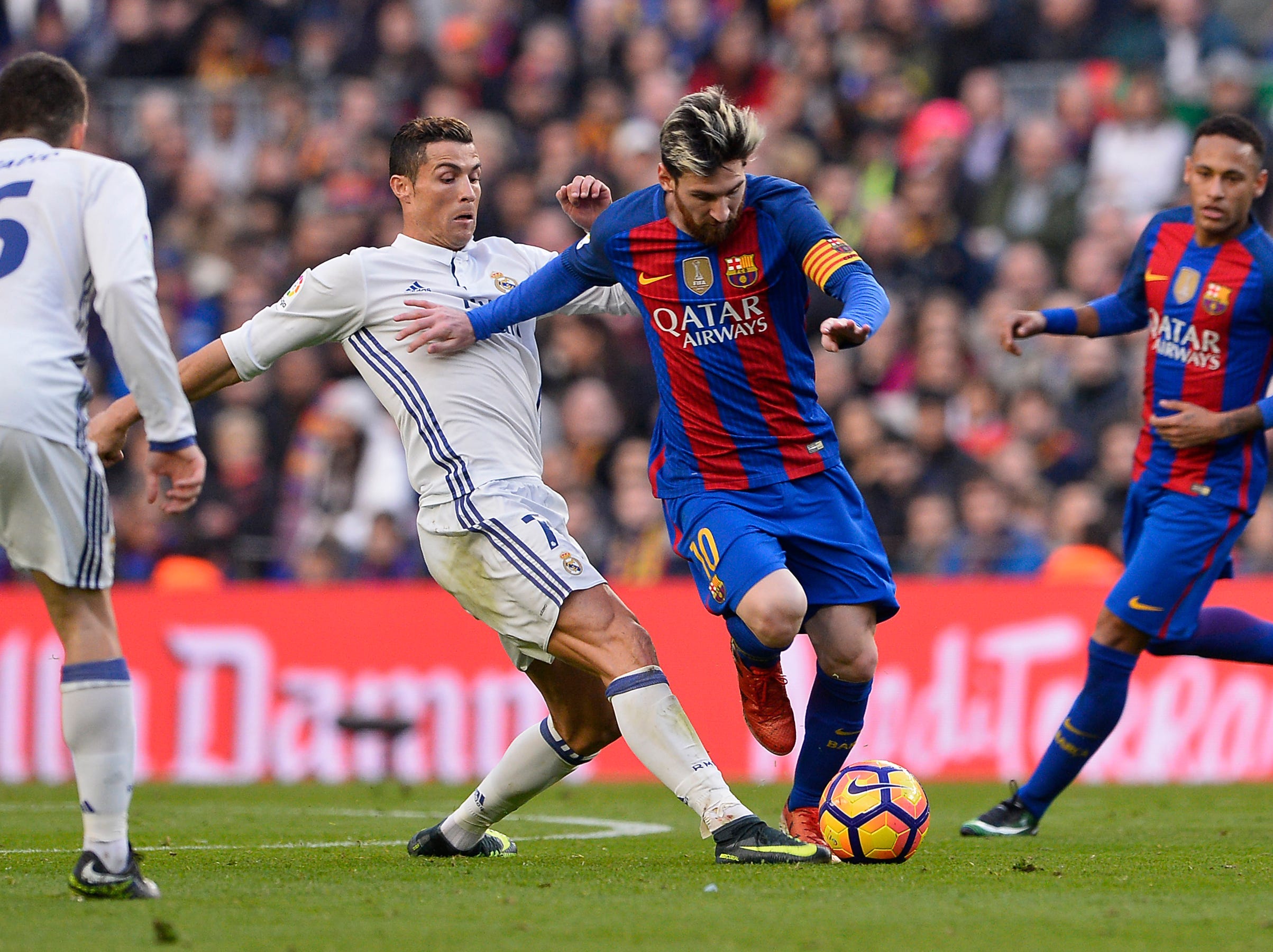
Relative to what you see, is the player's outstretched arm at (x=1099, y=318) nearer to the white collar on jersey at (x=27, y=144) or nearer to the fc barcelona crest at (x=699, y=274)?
the fc barcelona crest at (x=699, y=274)

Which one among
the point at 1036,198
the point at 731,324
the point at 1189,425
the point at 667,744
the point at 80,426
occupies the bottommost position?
the point at 667,744

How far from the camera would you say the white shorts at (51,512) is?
510 centimetres

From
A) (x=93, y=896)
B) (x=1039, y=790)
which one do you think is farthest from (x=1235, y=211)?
(x=93, y=896)

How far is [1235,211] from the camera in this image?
7312 mm

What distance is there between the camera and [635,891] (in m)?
5.38

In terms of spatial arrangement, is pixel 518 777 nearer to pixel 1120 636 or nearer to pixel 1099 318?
pixel 1120 636

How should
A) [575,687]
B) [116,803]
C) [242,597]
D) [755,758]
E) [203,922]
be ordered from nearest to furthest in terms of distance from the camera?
[203,922], [116,803], [575,687], [755,758], [242,597]

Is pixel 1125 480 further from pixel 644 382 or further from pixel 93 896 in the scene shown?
pixel 93 896

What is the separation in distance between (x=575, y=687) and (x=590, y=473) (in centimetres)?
684

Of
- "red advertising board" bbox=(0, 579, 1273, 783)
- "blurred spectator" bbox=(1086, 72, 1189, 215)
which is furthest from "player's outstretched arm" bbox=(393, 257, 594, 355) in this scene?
"blurred spectator" bbox=(1086, 72, 1189, 215)

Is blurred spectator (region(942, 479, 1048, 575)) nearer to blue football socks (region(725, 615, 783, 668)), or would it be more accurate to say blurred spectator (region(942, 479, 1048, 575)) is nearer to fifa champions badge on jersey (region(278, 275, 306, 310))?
blue football socks (region(725, 615, 783, 668))

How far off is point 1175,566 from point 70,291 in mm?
4441

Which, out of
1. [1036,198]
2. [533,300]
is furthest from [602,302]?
[1036,198]

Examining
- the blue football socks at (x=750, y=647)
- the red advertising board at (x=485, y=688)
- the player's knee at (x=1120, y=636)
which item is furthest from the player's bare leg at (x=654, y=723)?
the red advertising board at (x=485, y=688)
